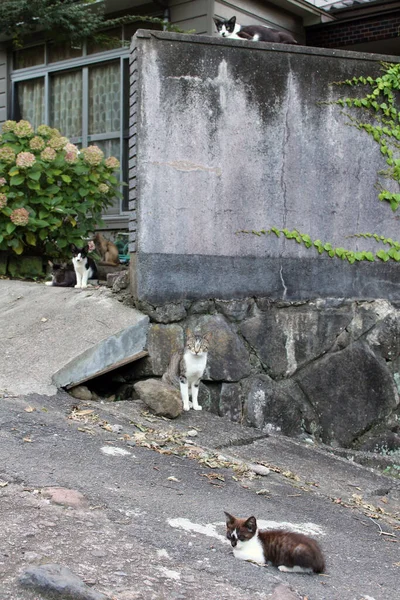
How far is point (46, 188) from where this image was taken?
8703 mm

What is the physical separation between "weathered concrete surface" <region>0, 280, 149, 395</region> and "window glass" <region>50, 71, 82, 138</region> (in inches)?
251

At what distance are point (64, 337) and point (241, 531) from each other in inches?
128

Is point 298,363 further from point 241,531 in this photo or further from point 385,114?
point 241,531

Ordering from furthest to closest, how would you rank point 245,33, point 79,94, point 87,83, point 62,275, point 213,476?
point 79,94, point 87,83, point 245,33, point 62,275, point 213,476

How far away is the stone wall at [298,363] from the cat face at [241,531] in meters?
3.01

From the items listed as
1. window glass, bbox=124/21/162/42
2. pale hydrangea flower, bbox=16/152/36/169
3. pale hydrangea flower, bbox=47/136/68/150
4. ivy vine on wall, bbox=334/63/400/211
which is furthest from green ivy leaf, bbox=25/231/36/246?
window glass, bbox=124/21/162/42

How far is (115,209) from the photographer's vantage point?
1227 centimetres

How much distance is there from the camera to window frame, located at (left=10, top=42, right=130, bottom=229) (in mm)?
12159

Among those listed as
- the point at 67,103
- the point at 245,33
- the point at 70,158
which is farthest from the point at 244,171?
the point at 67,103

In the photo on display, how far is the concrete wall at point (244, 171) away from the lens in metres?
6.80

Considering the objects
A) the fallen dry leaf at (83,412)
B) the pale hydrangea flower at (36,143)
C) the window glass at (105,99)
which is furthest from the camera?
the window glass at (105,99)

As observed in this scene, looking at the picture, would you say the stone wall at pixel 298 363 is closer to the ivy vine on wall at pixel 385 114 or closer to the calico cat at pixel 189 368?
the calico cat at pixel 189 368

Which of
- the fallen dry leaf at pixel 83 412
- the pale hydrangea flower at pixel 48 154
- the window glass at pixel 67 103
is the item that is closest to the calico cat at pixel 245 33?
the pale hydrangea flower at pixel 48 154

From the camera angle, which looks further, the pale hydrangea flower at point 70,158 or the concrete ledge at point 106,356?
the pale hydrangea flower at point 70,158
